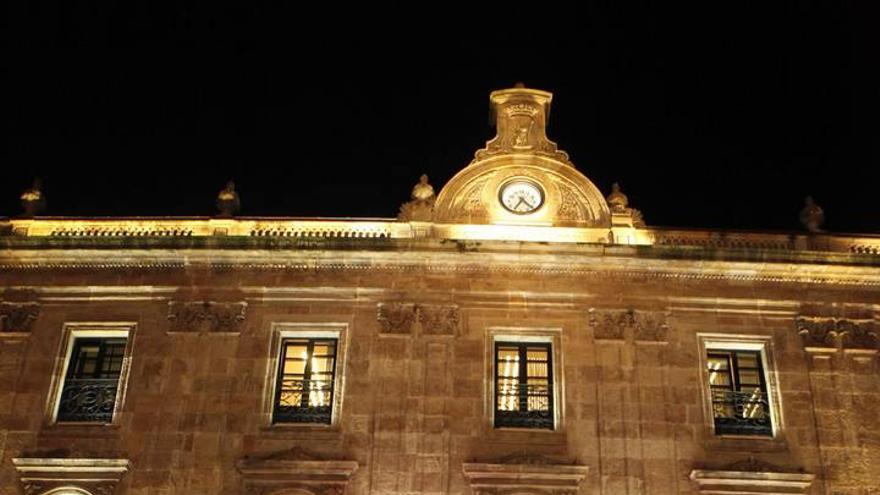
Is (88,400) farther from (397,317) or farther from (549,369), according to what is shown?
(549,369)

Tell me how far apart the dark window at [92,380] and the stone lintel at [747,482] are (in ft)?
38.5

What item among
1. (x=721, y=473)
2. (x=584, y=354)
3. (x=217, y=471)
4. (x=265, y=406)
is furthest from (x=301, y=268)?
(x=721, y=473)

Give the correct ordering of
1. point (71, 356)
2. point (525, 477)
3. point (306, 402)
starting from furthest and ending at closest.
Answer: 1. point (71, 356)
2. point (306, 402)
3. point (525, 477)

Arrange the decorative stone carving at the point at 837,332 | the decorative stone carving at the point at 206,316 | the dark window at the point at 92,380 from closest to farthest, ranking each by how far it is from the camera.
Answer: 1. the dark window at the point at 92,380
2. the decorative stone carving at the point at 837,332
3. the decorative stone carving at the point at 206,316

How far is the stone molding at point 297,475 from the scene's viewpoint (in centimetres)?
2066

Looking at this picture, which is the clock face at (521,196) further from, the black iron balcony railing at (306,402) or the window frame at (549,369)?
the black iron balcony railing at (306,402)

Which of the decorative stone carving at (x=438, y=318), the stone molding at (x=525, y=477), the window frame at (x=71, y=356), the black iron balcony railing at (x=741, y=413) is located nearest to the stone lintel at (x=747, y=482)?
the black iron balcony railing at (x=741, y=413)

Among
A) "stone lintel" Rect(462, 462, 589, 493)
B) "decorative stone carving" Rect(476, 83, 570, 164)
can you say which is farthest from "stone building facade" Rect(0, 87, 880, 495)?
"decorative stone carving" Rect(476, 83, 570, 164)

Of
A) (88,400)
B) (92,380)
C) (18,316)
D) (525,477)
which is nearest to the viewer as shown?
(525,477)

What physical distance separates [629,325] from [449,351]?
3746 mm

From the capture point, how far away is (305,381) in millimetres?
22109

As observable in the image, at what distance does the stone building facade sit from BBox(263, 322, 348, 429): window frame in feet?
0.15

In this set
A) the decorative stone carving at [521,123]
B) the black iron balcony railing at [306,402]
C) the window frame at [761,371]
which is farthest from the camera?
the decorative stone carving at [521,123]

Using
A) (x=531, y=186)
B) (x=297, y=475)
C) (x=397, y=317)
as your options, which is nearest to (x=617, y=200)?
(x=531, y=186)
